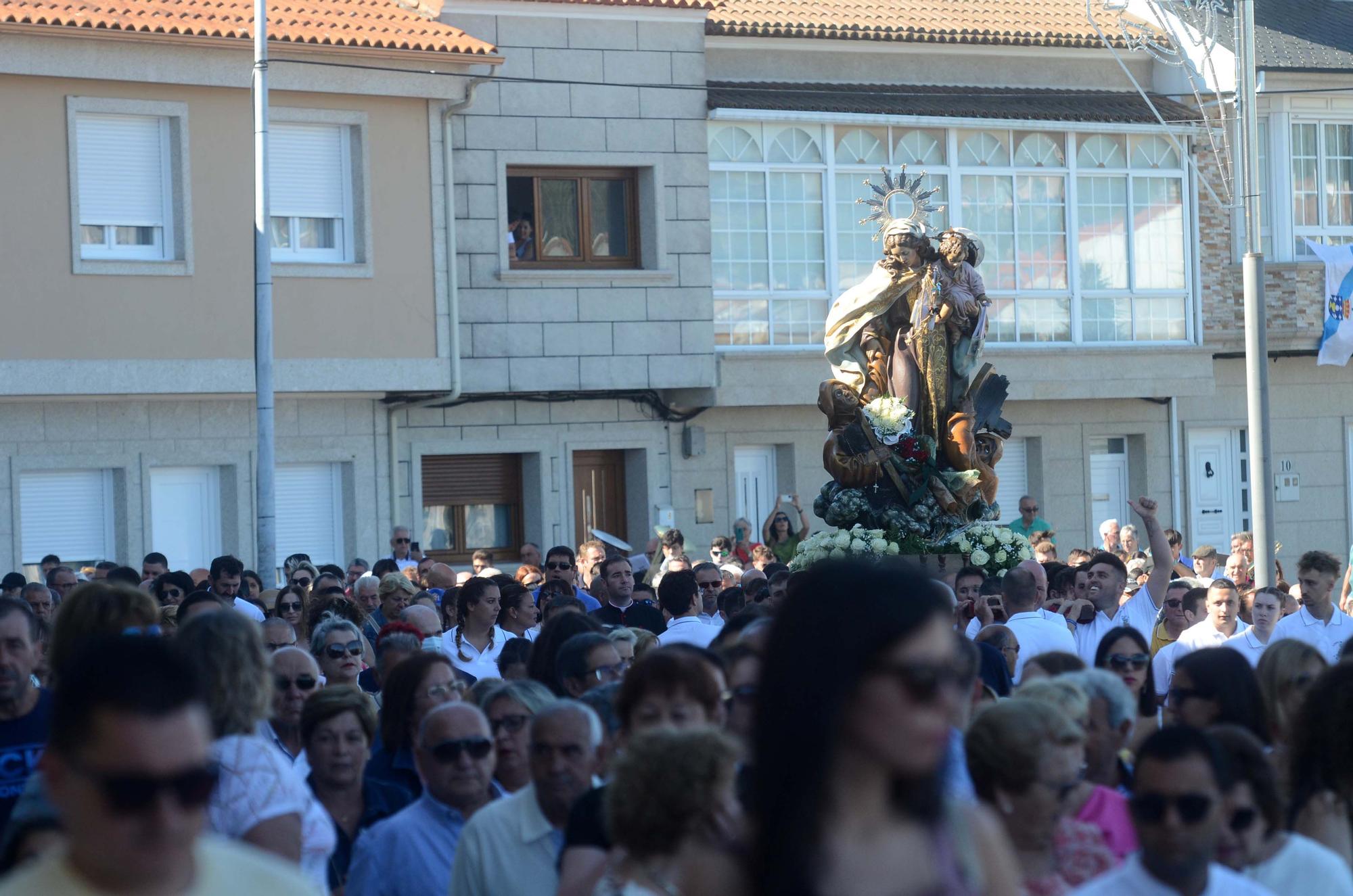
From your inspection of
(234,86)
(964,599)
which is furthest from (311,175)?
(964,599)

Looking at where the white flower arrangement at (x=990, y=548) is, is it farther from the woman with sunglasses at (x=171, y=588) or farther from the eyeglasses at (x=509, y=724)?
the eyeglasses at (x=509, y=724)

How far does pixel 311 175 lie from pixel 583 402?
4.21 metres

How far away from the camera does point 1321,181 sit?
25562 mm

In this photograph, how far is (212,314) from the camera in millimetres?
19828

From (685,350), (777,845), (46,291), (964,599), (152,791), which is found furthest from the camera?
(685,350)

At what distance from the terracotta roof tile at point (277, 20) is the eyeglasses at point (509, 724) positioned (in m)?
14.6

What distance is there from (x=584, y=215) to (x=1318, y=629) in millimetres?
13695

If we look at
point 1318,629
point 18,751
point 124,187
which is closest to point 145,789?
point 18,751

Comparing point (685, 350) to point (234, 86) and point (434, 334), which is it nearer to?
point (434, 334)

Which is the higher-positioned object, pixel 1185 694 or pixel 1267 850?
pixel 1185 694

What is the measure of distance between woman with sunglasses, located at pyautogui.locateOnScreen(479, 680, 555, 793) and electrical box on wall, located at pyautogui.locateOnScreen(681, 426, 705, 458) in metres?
16.7

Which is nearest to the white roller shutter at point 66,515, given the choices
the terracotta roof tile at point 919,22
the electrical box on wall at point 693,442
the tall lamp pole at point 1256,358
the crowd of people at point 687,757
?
the electrical box on wall at point 693,442

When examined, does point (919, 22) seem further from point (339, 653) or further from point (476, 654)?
point (339, 653)

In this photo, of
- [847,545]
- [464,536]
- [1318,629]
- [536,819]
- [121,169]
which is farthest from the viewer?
[464,536]
